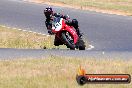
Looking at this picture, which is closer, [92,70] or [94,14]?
[92,70]

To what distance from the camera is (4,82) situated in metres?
9.15

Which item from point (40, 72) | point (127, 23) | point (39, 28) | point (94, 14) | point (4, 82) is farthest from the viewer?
point (94, 14)

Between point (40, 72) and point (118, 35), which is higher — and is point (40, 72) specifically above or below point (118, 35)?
above

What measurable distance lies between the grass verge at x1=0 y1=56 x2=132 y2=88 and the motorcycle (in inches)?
140

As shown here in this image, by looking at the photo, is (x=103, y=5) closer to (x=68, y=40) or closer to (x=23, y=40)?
(x=23, y=40)

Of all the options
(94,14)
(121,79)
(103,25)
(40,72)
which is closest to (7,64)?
(40,72)

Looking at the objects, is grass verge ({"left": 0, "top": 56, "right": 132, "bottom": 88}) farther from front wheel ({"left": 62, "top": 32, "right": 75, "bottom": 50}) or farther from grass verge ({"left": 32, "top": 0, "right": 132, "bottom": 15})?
grass verge ({"left": 32, "top": 0, "right": 132, "bottom": 15})

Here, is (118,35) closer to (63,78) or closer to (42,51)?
(42,51)

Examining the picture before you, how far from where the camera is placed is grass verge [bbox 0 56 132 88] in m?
8.97

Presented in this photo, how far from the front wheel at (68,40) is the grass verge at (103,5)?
14.2 m

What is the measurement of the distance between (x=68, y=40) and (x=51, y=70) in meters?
5.67

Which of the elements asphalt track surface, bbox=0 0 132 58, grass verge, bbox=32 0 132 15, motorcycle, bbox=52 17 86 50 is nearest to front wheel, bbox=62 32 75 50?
motorcycle, bbox=52 17 86 50

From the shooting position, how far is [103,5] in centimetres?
3241

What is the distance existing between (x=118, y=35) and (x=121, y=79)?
615 inches
